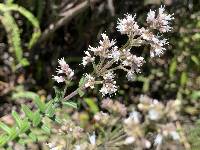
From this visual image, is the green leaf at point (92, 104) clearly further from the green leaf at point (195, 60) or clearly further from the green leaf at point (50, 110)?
the green leaf at point (50, 110)

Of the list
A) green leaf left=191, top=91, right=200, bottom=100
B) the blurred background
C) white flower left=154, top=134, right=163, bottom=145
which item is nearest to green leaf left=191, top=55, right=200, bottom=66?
the blurred background

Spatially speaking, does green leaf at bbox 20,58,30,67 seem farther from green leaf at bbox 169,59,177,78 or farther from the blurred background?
green leaf at bbox 169,59,177,78

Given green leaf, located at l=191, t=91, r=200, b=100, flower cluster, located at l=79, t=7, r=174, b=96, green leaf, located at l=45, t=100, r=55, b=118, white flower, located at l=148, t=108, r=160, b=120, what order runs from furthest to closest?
green leaf, located at l=191, t=91, r=200, b=100 → green leaf, located at l=45, t=100, r=55, b=118 → flower cluster, located at l=79, t=7, r=174, b=96 → white flower, located at l=148, t=108, r=160, b=120

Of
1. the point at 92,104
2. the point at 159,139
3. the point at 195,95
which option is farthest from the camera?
the point at 195,95

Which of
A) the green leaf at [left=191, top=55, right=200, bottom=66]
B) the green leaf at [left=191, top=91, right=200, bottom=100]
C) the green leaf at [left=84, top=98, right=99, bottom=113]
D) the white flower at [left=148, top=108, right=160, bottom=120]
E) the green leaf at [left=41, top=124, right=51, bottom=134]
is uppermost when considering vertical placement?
the green leaf at [left=191, top=55, right=200, bottom=66]

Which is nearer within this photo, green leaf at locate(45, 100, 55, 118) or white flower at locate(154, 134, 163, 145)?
white flower at locate(154, 134, 163, 145)

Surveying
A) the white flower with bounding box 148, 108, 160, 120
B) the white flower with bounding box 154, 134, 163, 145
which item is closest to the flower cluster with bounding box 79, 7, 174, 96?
the white flower with bounding box 154, 134, 163, 145

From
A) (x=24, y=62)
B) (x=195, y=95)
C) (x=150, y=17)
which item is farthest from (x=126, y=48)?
(x=195, y=95)

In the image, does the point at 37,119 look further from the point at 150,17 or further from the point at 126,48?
the point at 150,17

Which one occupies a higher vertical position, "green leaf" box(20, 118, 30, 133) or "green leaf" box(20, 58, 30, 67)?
"green leaf" box(20, 58, 30, 67)

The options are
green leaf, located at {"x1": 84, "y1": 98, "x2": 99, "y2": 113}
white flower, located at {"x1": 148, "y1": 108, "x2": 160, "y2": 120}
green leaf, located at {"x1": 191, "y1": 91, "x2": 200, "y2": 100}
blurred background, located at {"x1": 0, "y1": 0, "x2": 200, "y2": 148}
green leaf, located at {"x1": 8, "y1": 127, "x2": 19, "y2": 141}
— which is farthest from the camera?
green leaf, located at {"x1": 191, "y1": 91, "x2": 200, "y2": 100}
